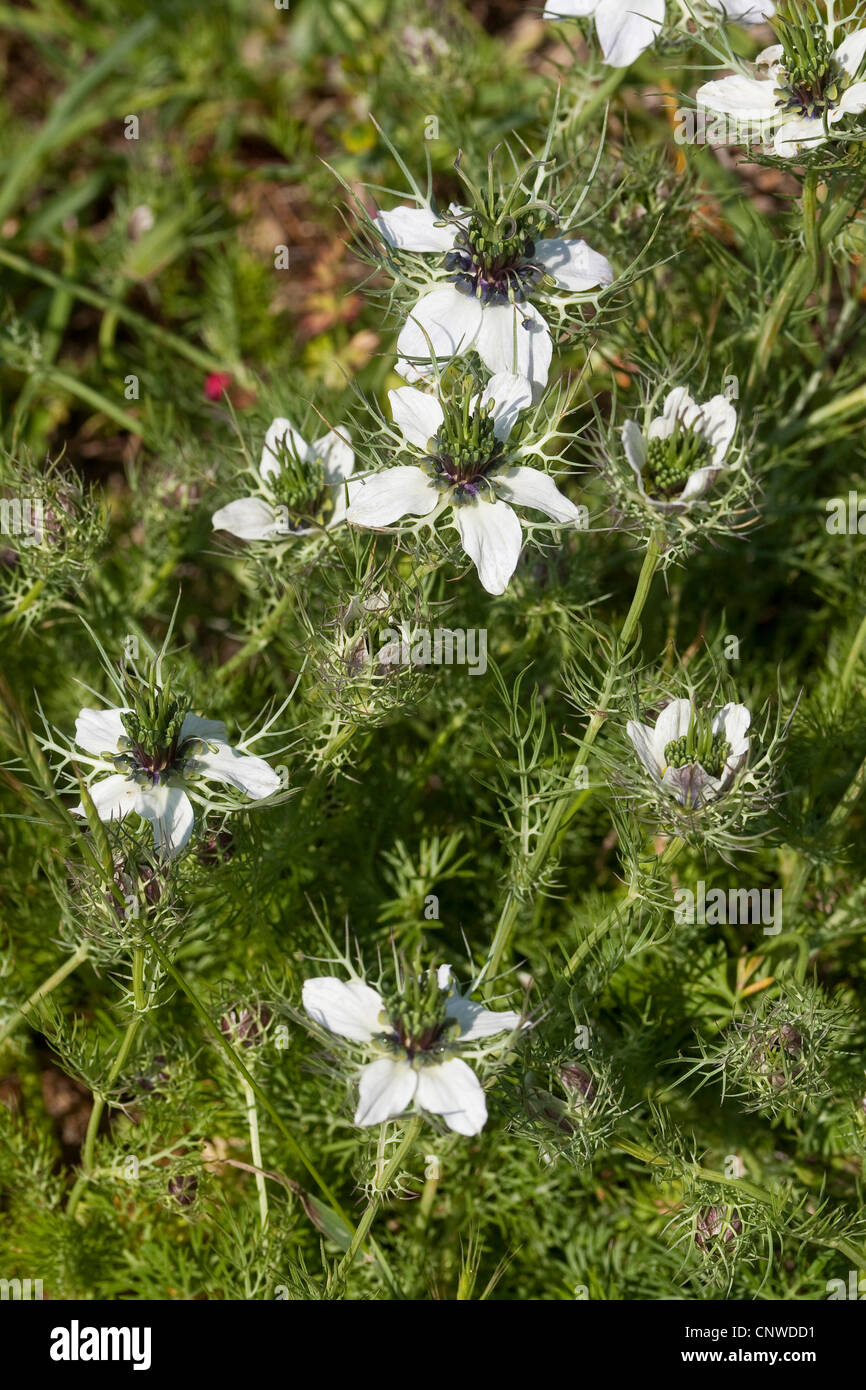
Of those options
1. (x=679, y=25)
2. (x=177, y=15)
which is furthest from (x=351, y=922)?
(x=177, y=15)

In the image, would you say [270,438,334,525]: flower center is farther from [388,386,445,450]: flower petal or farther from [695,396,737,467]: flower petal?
[695,396,737,467]: flower petal

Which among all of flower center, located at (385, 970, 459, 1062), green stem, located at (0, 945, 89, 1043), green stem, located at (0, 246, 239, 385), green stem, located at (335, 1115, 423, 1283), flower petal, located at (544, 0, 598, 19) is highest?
green stem, located at (0, 246, 239, 385)

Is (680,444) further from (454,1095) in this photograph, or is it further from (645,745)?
(454,1095)

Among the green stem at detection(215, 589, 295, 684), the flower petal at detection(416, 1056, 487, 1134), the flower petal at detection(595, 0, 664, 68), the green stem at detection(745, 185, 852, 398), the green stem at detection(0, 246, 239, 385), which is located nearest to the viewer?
the flower petal at detection(416, 1056, 487, 1134)

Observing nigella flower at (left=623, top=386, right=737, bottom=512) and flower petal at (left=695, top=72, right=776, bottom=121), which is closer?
nigella flower at (left=623, top=386, right=737, bottom=512)

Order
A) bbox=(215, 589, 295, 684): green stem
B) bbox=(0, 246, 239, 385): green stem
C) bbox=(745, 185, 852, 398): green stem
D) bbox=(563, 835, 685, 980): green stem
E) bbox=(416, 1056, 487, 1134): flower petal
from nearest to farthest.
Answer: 1. bbox=(416, 1056, 487, 1134): flower petal
2. bbox=(563, 835, 685, 980): green stem
3. bbox=(745, 185, 852, 398): green stem
4. bbox=(215, 589, 295, 684): green stem
5. bbox=(0, 246, 239, 385): green stem

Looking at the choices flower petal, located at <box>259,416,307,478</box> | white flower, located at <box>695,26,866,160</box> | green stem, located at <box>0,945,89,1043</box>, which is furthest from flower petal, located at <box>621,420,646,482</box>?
green stem, located at <box>0,945,89,1043</box>

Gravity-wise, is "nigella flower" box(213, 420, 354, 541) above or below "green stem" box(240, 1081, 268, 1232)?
above
